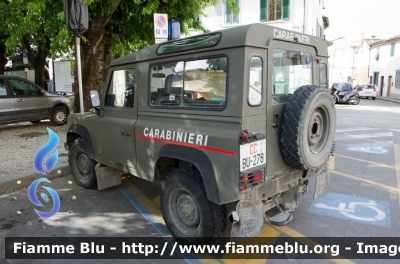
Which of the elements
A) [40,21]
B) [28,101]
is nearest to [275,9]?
[40,21]

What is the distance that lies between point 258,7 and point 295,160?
17.4 meters

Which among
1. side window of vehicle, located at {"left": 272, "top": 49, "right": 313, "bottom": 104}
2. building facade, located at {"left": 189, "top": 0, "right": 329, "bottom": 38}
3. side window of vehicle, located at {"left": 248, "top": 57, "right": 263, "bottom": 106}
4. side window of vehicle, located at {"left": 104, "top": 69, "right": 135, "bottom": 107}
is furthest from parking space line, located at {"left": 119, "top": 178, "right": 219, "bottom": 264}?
building facade, located at {"left": 189, "top": 0, "right": 329, "bottom": 38}

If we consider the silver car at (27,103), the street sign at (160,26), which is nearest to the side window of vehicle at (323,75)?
the street sign at (160,26)

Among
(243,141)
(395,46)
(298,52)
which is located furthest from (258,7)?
(395,46)

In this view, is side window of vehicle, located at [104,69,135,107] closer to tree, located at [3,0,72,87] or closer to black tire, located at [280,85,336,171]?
black tire, located at [280,85,336,171]

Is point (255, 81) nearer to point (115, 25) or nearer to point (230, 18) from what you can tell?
point (115, 25)

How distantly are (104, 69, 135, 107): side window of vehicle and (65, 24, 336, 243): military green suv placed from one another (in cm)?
3

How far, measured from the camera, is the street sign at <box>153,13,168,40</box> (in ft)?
18.9

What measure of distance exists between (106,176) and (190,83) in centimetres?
232

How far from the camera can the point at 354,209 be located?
414 centimetres

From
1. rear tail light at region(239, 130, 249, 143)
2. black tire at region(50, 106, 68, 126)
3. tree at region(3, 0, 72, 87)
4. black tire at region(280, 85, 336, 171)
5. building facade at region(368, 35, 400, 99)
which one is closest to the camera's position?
rear tail light at region(239, 130, 249, 143)

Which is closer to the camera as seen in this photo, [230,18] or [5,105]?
[5,105]

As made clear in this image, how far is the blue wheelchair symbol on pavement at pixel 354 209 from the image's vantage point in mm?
3867

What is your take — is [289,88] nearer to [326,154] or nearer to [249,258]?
[326,154]
